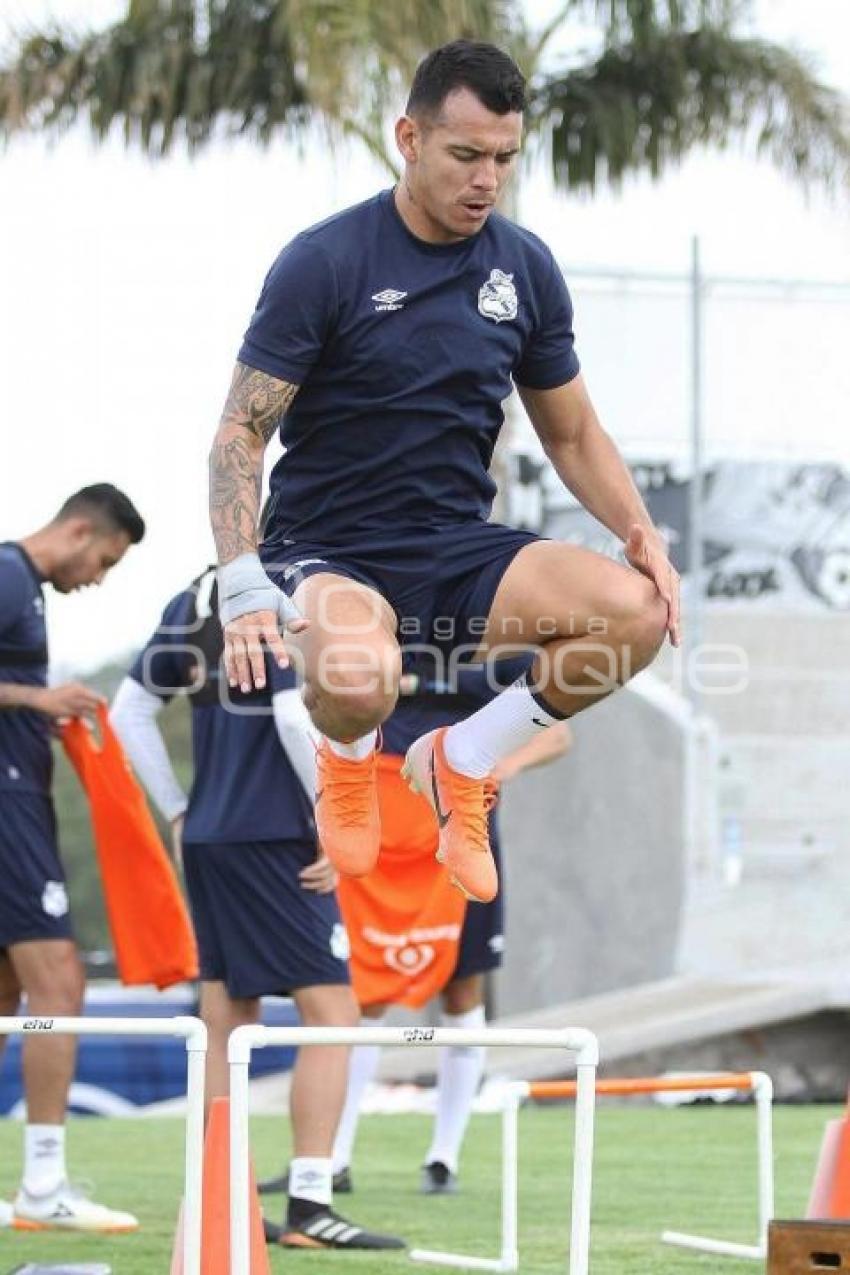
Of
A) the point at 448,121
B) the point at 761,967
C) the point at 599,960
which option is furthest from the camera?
the point at 599,960

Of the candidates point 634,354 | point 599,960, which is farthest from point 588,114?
point 599,960

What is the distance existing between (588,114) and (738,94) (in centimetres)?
114

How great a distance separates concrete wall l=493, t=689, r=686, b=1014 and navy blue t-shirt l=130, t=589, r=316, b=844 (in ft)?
28.0

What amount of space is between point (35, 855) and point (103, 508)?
1251mm

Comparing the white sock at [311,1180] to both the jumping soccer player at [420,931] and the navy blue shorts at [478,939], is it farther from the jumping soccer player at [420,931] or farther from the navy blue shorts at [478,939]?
the navy blue shorts at [478,939]

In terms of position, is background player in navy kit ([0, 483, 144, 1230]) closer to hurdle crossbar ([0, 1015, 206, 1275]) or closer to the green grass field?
the green grass field

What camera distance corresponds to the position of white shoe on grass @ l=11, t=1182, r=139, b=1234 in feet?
23.7

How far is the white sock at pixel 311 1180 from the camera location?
688 cm

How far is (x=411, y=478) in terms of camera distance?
5.66 m

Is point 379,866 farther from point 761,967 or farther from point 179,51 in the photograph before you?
point 179,51

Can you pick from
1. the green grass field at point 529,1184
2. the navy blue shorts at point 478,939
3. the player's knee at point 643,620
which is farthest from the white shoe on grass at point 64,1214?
the player's knee at point 643,620

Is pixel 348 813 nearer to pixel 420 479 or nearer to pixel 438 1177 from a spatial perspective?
pixel 420 479

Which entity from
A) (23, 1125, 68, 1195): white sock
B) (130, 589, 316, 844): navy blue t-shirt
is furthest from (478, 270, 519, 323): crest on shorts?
(23, 1125, 68, 1195): white sock

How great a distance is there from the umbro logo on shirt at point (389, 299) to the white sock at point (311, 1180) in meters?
2.81
